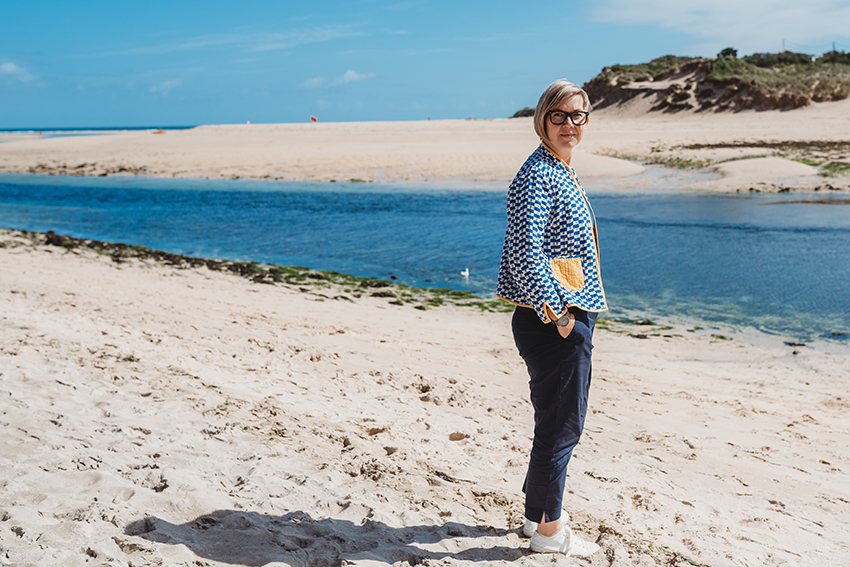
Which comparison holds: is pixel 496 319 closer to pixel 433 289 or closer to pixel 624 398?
pixel 433 289

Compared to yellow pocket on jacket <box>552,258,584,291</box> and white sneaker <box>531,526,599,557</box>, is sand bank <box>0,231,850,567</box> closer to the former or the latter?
white sneaker <box>531,526,599,557</box>

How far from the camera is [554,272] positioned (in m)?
2.71

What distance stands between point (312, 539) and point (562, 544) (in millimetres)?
1251

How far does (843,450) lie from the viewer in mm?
4797

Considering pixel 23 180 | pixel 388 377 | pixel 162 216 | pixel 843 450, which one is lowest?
pixel 843 450

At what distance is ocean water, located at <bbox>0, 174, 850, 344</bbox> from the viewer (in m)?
9.90

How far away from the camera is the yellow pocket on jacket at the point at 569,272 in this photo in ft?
8.87

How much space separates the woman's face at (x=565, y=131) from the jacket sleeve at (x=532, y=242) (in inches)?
8.1

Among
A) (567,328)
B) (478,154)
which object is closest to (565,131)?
(567,328)

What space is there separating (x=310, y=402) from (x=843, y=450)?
4.21 m

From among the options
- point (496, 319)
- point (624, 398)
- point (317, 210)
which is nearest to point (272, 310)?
point (496, 319)

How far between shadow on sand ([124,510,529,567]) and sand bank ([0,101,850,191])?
21253mm

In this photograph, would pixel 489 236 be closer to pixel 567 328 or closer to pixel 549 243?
pixel 549 243

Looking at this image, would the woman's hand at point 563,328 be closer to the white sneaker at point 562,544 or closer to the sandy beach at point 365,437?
the white sneaker at point 562,544
